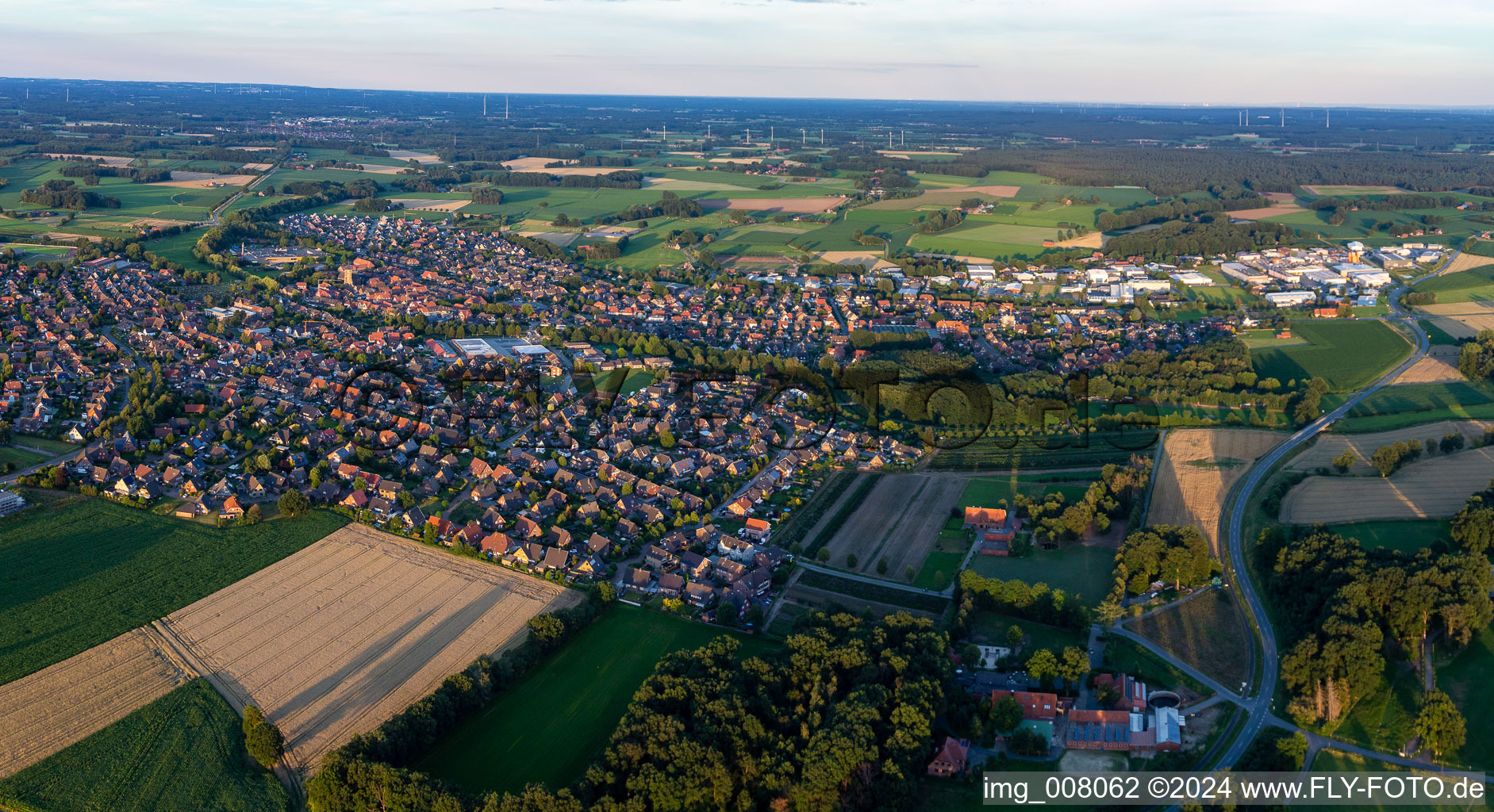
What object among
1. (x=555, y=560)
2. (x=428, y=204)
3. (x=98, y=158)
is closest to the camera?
(x=555, y=560)

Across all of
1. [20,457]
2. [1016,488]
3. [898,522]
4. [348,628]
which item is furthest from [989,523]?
[20,457]

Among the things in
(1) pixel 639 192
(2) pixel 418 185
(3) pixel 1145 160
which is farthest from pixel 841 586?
(3) pixel 1145 160

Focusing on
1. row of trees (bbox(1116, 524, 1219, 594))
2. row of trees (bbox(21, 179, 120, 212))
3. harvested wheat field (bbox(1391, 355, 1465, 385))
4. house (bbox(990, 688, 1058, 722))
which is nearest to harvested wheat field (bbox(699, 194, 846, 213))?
row of trees (bbox(21, 179, 120, 212))

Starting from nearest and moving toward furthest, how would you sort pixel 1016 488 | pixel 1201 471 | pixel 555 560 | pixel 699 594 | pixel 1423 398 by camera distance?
pixel 699 594 → pixel 555 560 → pixel 1016 488 → pixel 1201 471 → pixel 1423 398

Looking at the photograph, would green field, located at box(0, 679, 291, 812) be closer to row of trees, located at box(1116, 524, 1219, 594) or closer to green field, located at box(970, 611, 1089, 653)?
green field, located at box(970, 611, 1089, 653)

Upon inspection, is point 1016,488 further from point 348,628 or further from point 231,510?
point 231,510

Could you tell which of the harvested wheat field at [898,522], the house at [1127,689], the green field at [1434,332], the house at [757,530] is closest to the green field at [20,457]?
the house at [757,530]

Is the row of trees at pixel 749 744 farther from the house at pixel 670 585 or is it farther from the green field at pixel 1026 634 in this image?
the house at pixel 670 585
